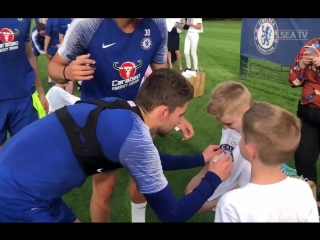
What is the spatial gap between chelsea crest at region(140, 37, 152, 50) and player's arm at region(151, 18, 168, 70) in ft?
0.42

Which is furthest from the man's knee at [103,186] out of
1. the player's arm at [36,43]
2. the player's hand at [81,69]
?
the player's arm at [36,43]

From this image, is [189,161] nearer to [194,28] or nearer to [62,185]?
[62,185]

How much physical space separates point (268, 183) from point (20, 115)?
7.65 feet

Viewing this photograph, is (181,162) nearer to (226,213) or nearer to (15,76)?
(226,213)

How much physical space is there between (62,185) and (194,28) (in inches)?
335

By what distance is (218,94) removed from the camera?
9.69 feet

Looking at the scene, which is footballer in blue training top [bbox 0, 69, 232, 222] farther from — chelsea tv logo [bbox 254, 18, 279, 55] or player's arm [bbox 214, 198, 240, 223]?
chelsea tv logo [bbox 254, 18, 279, 55]

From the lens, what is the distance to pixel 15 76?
3.45 m

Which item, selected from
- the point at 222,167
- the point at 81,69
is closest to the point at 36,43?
the point at 81,69

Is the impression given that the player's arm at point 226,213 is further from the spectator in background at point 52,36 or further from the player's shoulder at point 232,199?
the spectator in background at point 52,36

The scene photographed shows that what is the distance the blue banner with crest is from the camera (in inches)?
308

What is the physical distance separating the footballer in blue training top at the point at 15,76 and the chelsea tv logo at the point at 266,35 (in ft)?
20.6

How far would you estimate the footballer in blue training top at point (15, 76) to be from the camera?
334 centimetres
